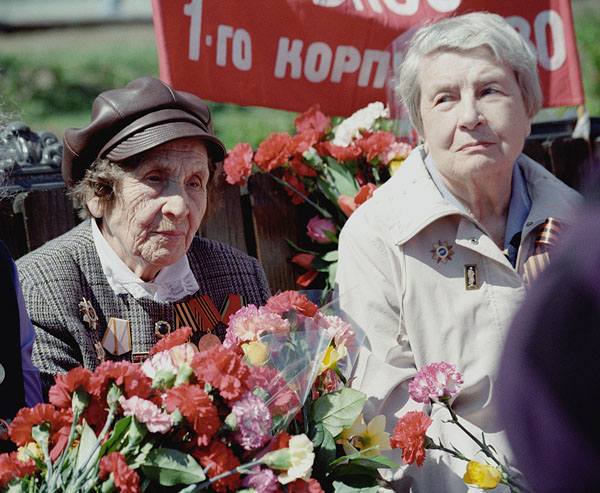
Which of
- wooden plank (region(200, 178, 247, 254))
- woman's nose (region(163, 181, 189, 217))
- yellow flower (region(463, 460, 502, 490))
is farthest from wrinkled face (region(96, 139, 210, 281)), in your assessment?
yellow flower (region(463, 460, 502, 490))

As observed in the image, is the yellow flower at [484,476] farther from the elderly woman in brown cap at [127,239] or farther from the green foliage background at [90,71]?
the green foliage background at [90,71]

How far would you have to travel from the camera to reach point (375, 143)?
3.04 meters

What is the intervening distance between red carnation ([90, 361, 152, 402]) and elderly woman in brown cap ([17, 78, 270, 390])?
2.44 ft

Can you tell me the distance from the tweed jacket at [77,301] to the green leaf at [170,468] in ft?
2.61

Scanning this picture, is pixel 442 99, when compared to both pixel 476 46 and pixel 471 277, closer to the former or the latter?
pixel 476 46

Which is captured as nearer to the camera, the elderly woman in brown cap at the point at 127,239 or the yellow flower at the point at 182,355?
the yellow flower at the point at 182,355

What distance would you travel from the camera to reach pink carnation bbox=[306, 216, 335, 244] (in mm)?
2994

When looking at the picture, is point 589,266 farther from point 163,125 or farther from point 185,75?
point 185,75

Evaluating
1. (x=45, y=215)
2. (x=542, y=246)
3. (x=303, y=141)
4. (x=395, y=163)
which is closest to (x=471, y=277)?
(x=542, y=246)

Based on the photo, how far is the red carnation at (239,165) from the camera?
2.90 metres

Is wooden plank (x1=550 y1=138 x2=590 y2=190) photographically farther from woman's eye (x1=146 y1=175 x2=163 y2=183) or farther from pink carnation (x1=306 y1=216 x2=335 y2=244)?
woman's eye (x1=146 y1=175 x2=163 y2=183)

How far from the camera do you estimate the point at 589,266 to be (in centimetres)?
76

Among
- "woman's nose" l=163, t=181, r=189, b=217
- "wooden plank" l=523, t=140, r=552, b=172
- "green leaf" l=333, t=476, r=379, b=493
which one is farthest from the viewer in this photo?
"wooden plank" l=523, t=140, r=552, b=172

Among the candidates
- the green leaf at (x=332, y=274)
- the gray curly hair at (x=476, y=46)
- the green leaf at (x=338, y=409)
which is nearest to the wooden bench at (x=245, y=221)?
the green leaf at (x=332, y=274)
